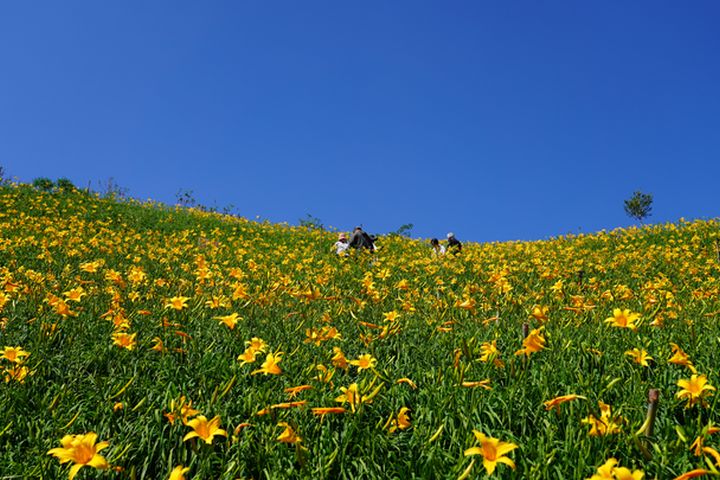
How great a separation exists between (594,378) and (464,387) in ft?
2.97

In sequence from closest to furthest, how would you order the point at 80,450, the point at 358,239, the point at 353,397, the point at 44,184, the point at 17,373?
the point at 80,450 < the point at 353,397 < the point at 17,373 < the point at 358,239 < the point at 44,184

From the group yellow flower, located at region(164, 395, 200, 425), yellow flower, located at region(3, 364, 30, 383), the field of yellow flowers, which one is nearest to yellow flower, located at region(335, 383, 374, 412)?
the field of yellow flowers

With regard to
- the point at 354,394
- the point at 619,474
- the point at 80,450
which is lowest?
the point at 80,450

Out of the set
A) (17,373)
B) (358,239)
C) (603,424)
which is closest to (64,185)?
(358,239)

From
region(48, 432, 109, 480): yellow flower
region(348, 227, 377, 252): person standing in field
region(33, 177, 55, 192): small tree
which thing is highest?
region(33, 177, 55, 192): small tree

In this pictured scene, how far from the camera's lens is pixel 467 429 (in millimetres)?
2248

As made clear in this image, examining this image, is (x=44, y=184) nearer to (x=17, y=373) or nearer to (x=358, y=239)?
(x=358, y=239)

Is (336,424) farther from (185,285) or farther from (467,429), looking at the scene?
(185,285)

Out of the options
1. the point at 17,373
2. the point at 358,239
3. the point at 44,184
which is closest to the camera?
the point at 17,373

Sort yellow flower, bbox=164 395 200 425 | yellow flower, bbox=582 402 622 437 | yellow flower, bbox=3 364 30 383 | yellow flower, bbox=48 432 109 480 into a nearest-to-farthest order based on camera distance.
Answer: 1. yellow flower, bbox=48 432 109 480
2. yellow flower, bbox=582 402 622 437
3. yellow flower, bbox=164 395 200 425
4. yellow flower, bbox=3 364 30 383

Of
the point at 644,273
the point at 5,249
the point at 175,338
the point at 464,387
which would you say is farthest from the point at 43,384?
the point at 644,273

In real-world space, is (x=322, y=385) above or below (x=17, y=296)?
below

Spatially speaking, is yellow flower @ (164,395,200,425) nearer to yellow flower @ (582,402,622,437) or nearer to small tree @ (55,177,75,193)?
yellow flower @ (582,402,622,437)

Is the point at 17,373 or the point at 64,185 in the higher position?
the point at 64,185
